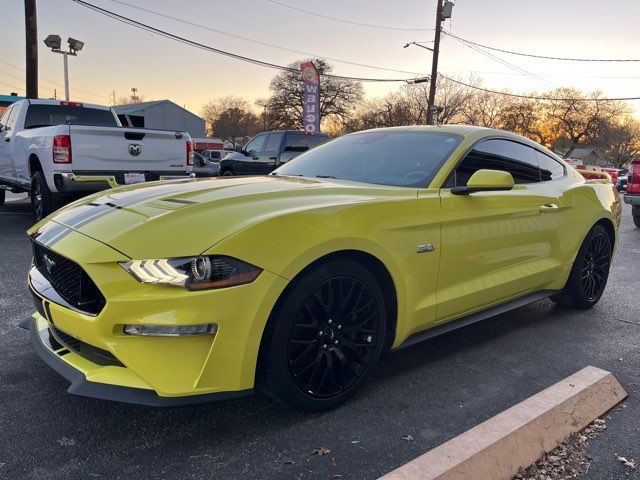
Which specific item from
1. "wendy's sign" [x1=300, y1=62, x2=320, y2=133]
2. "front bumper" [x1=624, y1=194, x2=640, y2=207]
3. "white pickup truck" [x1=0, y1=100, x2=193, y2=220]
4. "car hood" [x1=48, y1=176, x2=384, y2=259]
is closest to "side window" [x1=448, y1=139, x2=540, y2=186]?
"car hood" [x1=48, y1=176, x2=384, y2=259]

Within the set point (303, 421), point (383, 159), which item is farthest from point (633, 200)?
point (303, 421)

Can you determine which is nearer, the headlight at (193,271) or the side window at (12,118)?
the headlight at (193,271)

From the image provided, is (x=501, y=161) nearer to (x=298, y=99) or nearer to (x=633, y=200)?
(x=633, y=200)

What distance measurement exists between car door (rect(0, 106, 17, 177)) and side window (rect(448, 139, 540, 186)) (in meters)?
7.78

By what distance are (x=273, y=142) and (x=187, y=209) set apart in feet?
34.7

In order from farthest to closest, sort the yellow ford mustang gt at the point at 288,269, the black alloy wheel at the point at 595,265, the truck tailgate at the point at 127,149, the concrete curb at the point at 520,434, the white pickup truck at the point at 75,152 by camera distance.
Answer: the truck tailgate at the point at 127,149, the white pickup truck at the point at 75,152, the black alloy wheel at the point at 595,265, the yellow ford mustang gt at the point at 288,269, the concrete curb at the point at 520,434

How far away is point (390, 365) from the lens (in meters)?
3.19

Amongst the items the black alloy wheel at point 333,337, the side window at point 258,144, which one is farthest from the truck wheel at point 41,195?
the side window at point 258,144

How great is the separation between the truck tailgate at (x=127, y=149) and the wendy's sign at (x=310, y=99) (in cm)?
1624

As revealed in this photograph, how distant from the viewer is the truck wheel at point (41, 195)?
22.6 feet

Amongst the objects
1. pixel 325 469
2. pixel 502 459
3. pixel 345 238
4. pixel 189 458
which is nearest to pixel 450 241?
pixel 345 238

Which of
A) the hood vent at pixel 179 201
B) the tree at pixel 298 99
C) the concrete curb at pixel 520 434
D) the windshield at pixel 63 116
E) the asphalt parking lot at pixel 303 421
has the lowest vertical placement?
the asphalt parking lot at pixel 303 421

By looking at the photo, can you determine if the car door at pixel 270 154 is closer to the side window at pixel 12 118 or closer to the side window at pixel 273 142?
the side window at pixel 273 142

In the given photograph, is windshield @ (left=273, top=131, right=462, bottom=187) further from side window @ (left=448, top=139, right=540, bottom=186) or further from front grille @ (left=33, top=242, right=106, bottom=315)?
front grille @ (left=33, top=242, right=106, bottom=315)
